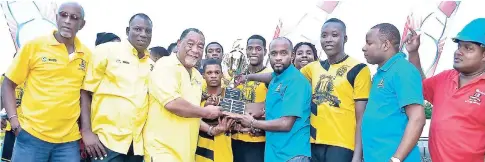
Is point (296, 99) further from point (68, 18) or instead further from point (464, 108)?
point (68, 18)

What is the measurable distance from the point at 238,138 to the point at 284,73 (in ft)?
3.66

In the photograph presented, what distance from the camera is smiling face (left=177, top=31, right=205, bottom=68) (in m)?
4.39

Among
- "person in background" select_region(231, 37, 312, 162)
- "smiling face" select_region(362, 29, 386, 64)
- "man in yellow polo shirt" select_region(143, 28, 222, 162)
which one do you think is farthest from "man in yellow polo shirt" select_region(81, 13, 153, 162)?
"smiling face" select_region(362, 29, 386, 64)

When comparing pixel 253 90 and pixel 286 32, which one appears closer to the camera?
pixel 253 90

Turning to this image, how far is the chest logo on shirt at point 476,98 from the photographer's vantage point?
377 centimetres

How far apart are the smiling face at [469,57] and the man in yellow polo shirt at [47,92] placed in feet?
12.0

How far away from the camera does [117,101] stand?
4.25 meters

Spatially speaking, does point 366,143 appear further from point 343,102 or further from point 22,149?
point 22,149

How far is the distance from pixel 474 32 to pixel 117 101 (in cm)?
331

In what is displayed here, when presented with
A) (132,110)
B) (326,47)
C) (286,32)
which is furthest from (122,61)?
(286,32)

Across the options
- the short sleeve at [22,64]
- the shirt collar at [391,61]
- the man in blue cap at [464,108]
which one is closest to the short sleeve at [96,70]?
the short sleeve at [22,64]

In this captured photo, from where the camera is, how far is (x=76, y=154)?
4.61 metres

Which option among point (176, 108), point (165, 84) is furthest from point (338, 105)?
point (165, 84)

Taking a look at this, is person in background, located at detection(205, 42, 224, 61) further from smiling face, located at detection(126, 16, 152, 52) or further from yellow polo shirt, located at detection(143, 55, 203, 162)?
Answer: yellow polo shirt, located at detection(143, 55, 203, 162)
